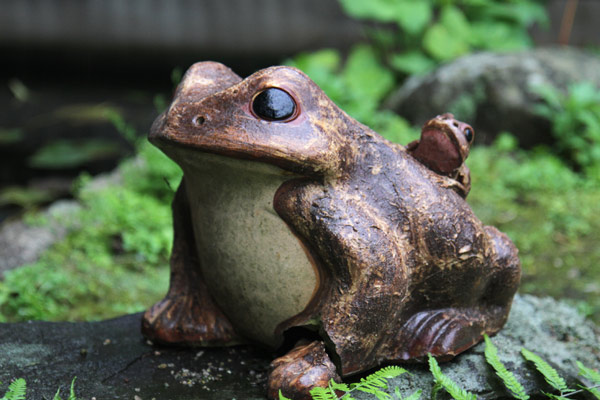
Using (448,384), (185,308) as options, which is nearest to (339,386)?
(448,384)

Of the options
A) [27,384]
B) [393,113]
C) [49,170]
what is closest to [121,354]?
[27,384]

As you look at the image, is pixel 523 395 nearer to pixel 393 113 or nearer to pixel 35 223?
pixel 35 223

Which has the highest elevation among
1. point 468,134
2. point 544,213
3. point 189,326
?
point 468,134

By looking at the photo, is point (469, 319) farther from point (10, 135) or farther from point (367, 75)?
point (10, 135)

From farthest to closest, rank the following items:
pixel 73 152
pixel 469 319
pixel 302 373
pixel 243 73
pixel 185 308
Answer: pixel 243 73 → pixel 73 152 → pixel 185 308 → pixel 469 319 → pixel 302 373

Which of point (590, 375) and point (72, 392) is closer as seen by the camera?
point (72, 392)

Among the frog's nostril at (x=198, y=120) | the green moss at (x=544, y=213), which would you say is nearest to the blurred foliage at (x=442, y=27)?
the green moss at (x=544, y=213)

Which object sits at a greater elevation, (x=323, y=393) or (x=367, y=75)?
(x=367, y=75)
